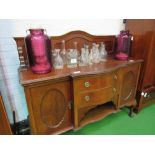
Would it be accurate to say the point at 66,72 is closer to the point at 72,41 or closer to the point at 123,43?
the point at 72,41

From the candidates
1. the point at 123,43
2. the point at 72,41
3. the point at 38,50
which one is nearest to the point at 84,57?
the point at 72,41

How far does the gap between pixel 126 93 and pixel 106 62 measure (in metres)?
0.50

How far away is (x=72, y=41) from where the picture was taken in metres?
1.51

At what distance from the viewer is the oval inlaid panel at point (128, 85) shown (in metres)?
1.59

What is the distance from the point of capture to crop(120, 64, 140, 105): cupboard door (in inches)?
60.8

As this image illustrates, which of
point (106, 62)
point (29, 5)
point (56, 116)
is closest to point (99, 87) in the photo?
point (106, 62)

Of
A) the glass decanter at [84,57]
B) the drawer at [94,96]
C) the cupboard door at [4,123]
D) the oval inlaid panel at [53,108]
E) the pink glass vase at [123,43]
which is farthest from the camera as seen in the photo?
the pink glass vase at [123,43]

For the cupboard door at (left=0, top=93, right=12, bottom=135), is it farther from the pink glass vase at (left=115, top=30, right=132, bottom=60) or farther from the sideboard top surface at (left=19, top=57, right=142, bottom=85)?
the pink glass vase at (left=115, top=30, right=132, bottom=60)

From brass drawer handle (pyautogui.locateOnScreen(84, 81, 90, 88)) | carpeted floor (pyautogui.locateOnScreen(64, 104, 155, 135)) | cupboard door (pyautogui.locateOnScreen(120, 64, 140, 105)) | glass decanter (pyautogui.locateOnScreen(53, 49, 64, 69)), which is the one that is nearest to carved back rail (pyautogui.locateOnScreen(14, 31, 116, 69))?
glass decanter (pyautogui.locateOnScreen(53, 49, 64, 69))

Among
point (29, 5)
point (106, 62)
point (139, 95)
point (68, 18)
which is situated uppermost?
point (29, 5)

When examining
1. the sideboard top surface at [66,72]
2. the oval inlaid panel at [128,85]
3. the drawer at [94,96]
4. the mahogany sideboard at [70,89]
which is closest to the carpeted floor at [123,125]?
the mahogany sideboard at [70,89]

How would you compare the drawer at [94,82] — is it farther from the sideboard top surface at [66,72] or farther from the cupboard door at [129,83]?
the cupboard door at [129,83]

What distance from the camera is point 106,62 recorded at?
1526mm

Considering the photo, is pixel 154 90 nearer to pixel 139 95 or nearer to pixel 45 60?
pixel 139 95
